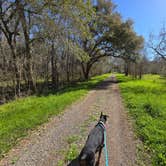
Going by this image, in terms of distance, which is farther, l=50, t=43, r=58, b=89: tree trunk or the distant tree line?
l=50, t=43, r=58, b=89: tree trunk

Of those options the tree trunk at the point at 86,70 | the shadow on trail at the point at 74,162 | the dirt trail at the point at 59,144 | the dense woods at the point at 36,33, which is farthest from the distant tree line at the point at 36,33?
the tree trunk at the point at 86,70

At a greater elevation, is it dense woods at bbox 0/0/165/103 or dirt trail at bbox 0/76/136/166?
dense woods at bbox 0/0/165/103

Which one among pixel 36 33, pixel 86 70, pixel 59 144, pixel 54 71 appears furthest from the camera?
pixel 86 70

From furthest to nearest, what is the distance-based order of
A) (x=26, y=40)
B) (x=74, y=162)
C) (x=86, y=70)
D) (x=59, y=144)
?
(x=86, y=70) → (x=26, y=40) → (x=59, y=144) → (x=74, y=162)

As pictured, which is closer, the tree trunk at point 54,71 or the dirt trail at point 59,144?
the dirt trail at point 59,144

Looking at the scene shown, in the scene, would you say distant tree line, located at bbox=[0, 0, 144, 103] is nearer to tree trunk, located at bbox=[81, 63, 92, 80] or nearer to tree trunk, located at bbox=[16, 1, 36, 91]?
tree trunk, located at bbox=[16, 1, 36, 91]

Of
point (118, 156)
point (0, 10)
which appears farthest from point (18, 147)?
point (0, 10)

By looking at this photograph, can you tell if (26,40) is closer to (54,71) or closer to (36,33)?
(36,33)

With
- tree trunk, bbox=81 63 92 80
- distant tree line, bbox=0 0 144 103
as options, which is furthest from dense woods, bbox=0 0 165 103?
tree trunk, bbox=81 63 92 80

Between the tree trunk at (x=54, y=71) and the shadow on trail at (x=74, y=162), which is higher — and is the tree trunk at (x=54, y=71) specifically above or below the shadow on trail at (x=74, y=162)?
above

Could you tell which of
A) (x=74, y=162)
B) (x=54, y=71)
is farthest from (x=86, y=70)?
(x=74, y=162)

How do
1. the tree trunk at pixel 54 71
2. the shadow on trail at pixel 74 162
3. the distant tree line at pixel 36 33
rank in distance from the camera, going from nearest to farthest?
the shadow on trail at pixel 74 162
the distant tree line at pixel 36 33
the tree trunk at pixel 54 71

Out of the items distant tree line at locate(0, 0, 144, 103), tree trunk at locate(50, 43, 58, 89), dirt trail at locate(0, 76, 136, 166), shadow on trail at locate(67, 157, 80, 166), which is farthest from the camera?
tree trunk at locate(50, 43, 58, 89)

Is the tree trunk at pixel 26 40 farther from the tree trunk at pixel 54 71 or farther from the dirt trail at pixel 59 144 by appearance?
the dirt trail at pixel 59 144
